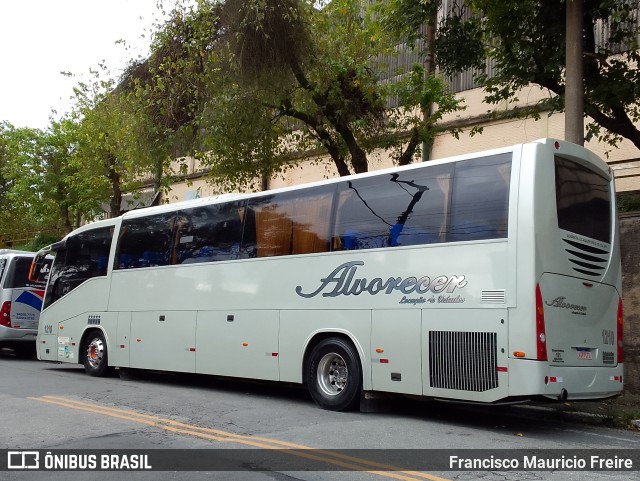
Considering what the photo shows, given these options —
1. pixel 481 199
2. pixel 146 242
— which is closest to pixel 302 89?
pixel 146 242

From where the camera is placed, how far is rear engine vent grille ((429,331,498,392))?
8.43 meters

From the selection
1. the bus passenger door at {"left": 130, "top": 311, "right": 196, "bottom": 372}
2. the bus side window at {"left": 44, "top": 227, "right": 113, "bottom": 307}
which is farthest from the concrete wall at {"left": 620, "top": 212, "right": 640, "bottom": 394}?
the bus side window at {"left": 44, "top": 227, "right": 113, "bottom": 307}

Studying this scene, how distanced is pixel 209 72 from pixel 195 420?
8447mm

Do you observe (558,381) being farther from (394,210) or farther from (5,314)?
(5,314)

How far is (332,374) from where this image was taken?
1047 centimetres

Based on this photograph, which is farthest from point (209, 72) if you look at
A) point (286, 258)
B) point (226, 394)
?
point (226, 394)

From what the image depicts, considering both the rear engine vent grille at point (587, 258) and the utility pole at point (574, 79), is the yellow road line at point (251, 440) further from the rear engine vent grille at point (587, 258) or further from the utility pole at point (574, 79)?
the utility pole at point (574, 79)

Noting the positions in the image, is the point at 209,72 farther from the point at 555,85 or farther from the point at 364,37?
the point at 555,85

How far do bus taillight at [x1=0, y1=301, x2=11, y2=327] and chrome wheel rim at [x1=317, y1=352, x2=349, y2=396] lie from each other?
11.5 metres

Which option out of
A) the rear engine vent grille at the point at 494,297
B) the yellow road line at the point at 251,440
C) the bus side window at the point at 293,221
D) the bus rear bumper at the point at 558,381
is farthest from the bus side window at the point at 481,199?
the yellow road line at the point at 251,440

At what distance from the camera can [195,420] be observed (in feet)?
29.5

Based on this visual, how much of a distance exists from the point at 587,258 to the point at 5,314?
600 inches

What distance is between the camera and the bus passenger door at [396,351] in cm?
929

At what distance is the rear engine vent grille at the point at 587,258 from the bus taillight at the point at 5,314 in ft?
49.8
